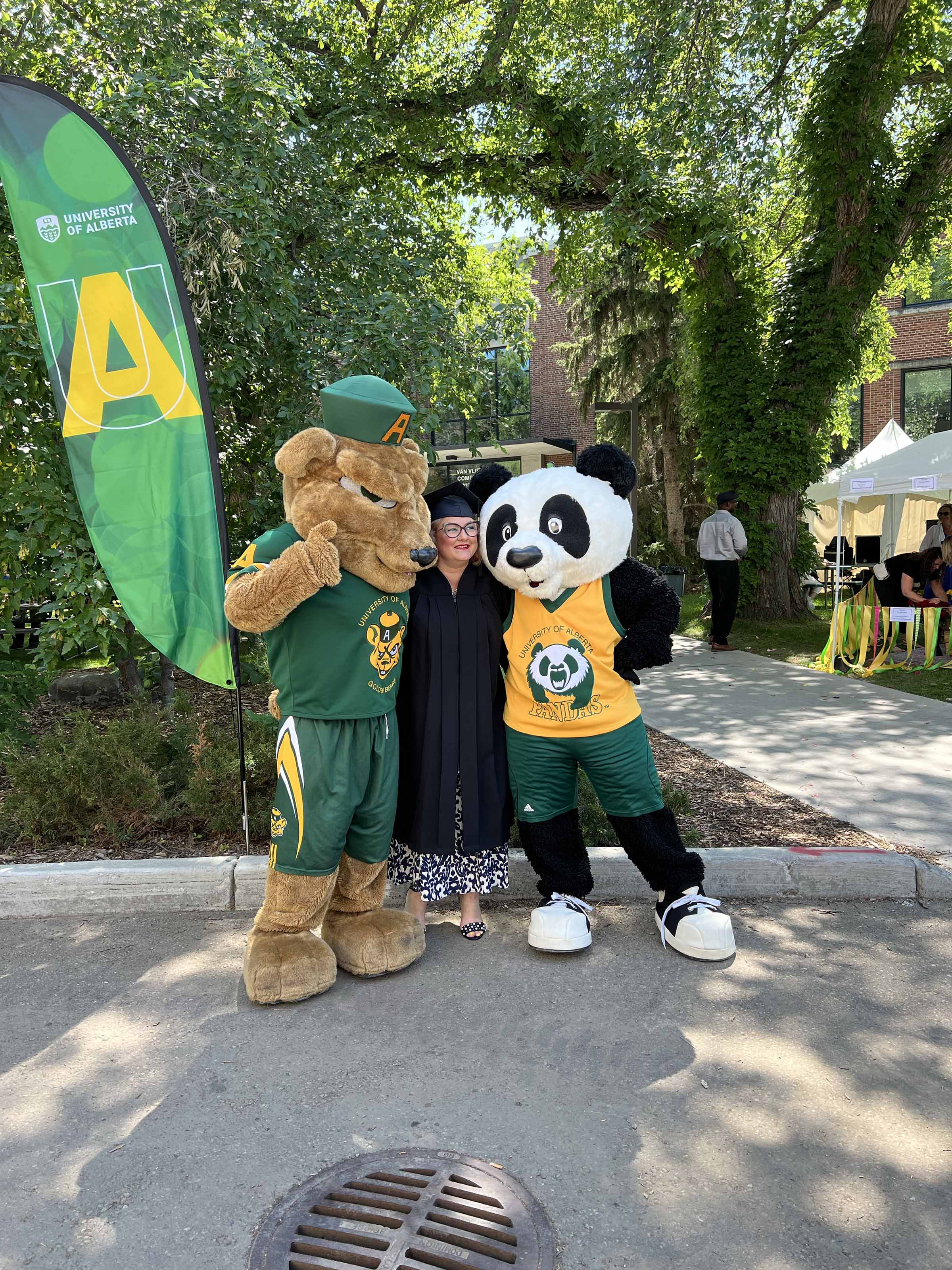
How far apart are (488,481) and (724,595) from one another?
8.17 meters

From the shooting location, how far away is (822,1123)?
2.53 meters

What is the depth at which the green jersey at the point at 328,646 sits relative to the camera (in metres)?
3.30

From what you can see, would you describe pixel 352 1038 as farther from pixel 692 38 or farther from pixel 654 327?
pixel 654 327

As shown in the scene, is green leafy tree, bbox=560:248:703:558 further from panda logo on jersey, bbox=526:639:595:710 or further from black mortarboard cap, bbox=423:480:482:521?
panda logo on jersey, bbox=526:639:595:710

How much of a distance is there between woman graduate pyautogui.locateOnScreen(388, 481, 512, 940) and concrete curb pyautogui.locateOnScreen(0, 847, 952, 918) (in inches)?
19.0

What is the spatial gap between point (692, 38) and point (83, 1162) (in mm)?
11988

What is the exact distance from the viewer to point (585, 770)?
3.67 metres

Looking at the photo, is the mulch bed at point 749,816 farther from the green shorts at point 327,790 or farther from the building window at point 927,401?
the building window at point 927,401

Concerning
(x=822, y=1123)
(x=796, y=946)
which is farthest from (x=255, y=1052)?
(x=796, y=946)

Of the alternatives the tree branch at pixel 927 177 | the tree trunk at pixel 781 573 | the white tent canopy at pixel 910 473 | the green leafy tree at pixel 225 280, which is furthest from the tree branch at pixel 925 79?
the green leafy tree at pixel 225 280

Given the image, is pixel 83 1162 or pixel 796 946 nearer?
pixel 83 1162

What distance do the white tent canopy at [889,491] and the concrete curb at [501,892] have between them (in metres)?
6.86

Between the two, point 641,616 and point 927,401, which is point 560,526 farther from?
point 927,401

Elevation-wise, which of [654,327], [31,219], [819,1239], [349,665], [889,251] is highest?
[654,327]
